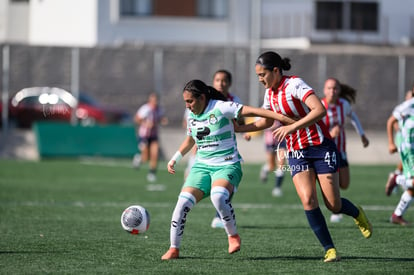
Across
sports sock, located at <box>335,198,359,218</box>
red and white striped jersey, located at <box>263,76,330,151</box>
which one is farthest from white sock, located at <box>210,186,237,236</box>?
sports sock, located at <box>335,198,359,218</box>

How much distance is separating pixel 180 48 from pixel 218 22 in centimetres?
643

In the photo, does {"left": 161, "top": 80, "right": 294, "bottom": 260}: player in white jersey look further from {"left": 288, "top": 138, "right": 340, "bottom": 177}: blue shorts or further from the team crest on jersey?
{"left": 288, "top": 138, "right": 340, "bottom": 177}: blue shorts

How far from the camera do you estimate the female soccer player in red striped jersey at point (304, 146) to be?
958cm

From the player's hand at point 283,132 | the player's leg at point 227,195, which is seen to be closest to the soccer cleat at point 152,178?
the player's leg at point 227,195

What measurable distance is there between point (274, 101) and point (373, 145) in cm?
2286

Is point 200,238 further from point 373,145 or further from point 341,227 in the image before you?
point 373,145

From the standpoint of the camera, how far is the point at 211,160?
397 inches

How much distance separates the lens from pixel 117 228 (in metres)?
12.8

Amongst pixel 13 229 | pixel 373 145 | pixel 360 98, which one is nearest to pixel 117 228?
pixel 13 229

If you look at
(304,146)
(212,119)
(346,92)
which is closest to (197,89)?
(212,119)

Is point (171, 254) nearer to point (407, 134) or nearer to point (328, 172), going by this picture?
point (328, 172)

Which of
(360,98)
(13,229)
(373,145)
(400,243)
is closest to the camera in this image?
(400,243)

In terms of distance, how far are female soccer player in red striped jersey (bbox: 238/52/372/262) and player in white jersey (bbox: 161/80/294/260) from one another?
0.38 metres

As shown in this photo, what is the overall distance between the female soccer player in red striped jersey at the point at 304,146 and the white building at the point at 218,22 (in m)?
30.7
